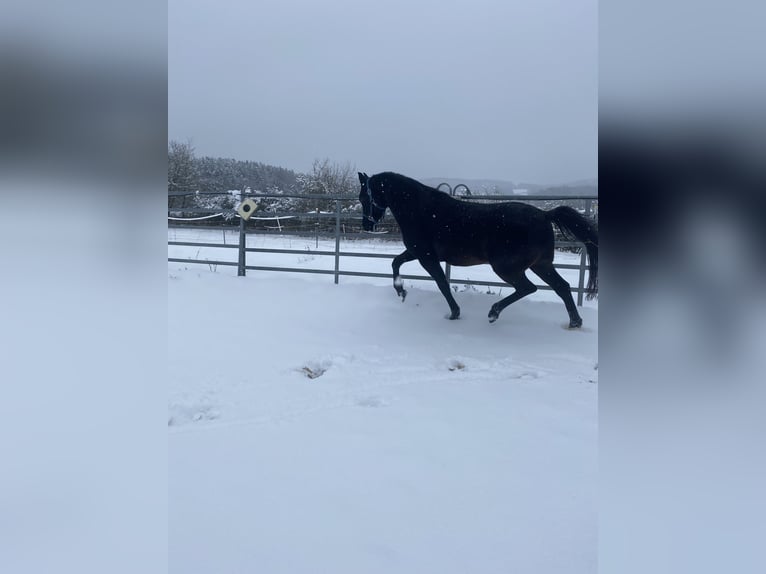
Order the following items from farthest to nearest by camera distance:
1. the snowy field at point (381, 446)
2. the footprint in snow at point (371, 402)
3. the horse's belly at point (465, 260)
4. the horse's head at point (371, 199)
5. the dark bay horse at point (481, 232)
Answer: the horse's head at point (371, 199) < the horse's belly at point (465, 260) < the dark bay horse at point (481, 232) < the footprint in snow at point (371, 402) < the snowy field at point (381, 446)

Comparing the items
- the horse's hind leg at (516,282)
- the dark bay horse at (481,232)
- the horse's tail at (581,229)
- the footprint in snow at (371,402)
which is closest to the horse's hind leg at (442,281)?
the dark bay horse at (481,232)

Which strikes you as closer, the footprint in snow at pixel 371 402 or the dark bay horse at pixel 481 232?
the footprint in snow at pixel 371 402

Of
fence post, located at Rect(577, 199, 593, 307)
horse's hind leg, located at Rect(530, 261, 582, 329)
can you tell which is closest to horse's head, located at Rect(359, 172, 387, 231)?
horse's hind leg, located at Rect(530, 261, 582, 329)

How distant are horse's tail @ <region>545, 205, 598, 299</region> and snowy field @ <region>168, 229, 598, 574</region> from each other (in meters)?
0.62

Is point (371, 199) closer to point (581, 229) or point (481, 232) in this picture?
point (481, 232)

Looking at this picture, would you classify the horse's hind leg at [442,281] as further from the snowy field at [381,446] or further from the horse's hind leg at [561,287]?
the horse's hind leg at [561,287]

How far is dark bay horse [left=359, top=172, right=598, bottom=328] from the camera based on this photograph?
4.64 m

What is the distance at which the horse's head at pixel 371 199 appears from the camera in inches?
212
